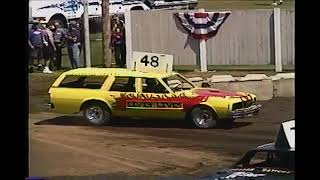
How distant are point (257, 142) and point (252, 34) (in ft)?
2.41

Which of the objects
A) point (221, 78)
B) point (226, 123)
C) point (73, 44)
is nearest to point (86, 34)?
point (73, 44)

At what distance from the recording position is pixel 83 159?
404 centimetres

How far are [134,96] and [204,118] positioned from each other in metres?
0.43

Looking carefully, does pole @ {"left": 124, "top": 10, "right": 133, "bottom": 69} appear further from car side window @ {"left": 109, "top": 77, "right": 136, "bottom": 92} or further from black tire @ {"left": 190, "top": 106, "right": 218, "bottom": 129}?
black tire @ {"left": 190, "top": 106, "right": 218, "bottom": 129}

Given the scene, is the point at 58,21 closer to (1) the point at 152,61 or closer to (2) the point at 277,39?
(1) the point at 152,61

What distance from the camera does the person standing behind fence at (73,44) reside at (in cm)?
418

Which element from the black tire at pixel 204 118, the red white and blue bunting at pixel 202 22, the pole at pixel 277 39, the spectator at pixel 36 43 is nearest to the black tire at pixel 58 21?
the spectator at pixel 36 43

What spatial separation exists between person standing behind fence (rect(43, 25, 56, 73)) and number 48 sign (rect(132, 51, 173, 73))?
0.51 meters

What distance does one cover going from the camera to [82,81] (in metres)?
4.20

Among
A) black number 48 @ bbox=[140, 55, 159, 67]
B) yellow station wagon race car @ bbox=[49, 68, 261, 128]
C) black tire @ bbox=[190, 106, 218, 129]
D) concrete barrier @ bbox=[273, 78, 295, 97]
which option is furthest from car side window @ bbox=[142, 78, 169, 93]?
concrete barrier @ bbox=[273, 78, 295, 97]

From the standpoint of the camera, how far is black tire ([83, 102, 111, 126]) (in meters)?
4.22

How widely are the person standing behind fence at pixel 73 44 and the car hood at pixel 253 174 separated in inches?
39.7

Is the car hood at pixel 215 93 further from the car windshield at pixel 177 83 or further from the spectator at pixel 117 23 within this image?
the spectator at pixel 117 23

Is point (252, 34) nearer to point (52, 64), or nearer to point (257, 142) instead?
point (257, 142)
